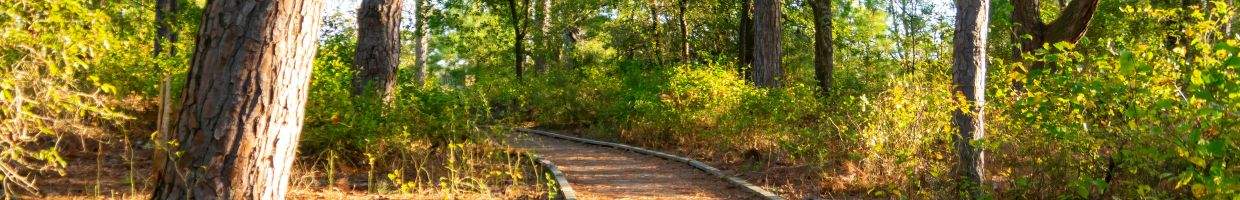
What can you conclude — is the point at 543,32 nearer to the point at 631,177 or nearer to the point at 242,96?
the point at 631,177

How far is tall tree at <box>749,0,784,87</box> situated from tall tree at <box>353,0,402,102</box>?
7.14 meters

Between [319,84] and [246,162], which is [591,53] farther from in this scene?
[246,162]

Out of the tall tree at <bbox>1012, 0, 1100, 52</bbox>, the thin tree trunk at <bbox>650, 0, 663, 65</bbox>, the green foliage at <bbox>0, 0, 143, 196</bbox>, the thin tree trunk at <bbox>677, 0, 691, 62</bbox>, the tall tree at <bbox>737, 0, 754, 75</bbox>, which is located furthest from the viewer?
the thin tree trunk at <bbox>650, 0, 663, 65</bbox>

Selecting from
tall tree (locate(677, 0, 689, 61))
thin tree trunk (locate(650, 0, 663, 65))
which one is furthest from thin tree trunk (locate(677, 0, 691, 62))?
thin tree trunk (locate(650, 0, 663, 65))

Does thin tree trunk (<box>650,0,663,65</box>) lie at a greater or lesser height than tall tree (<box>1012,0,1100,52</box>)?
greater

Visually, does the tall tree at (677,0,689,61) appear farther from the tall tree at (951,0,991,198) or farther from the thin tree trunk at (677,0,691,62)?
the tall tree at (951,0,991,198)

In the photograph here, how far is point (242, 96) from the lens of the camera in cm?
412


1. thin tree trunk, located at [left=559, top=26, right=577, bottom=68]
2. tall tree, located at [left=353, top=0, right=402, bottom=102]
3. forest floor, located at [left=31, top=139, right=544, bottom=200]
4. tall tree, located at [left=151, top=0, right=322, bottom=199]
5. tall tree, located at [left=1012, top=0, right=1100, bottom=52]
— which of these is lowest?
forest floor, located at [left=31, top=139, right=544, bottom=200]

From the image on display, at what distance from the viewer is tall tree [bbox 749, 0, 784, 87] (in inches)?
619

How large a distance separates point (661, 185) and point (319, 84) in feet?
11.8

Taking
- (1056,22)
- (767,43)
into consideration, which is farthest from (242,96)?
(767,43)

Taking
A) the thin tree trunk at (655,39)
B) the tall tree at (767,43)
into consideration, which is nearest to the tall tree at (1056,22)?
the tall tree at (767,43)

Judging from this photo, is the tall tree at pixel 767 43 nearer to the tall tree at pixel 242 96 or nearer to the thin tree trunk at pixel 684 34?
the thin tree trunk at pixel 684 34

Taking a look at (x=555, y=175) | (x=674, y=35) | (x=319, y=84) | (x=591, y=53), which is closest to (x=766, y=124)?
(x=555, y=175)
